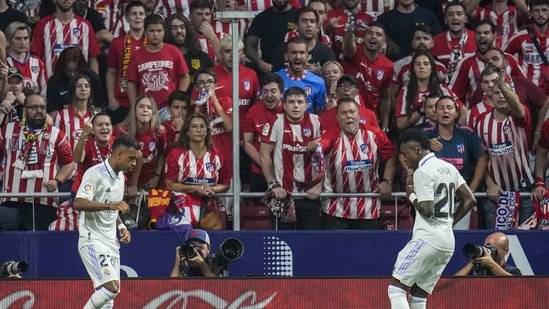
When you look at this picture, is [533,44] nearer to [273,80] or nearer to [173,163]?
[273,80]

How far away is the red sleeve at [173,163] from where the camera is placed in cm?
1441

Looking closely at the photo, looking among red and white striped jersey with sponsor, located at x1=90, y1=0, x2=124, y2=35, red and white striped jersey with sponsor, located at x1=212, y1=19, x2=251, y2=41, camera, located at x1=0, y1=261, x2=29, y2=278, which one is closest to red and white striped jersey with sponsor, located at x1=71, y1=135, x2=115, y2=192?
camera, located at x1=0, y1=261, x2=29, y2=278

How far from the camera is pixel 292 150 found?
14.7 m

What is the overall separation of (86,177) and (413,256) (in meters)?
3.01

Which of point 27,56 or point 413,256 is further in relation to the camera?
point 27,56

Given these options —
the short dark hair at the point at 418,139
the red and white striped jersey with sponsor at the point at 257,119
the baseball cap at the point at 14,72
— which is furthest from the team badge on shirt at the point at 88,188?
the baseball cap at the point at 14,72

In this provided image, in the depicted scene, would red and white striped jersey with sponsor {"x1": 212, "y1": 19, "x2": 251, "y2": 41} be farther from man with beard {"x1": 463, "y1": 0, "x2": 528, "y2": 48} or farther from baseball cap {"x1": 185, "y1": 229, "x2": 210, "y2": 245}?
baseball cap {"x1": 185, "y1": 229, "x2": 210, "y2": 245}

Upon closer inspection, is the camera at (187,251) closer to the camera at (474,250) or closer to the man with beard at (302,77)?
the camera at (474,250)

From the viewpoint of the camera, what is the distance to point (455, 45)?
1616 centimetres

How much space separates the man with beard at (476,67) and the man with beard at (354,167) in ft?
4.97

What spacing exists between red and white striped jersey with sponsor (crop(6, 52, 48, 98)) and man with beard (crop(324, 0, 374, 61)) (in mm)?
3453

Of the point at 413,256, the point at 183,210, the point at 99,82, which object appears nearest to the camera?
the point at 413,256

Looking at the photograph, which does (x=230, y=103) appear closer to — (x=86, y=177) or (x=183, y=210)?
(x=183, y=210)

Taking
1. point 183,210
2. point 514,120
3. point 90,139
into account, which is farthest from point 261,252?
point 514,120
